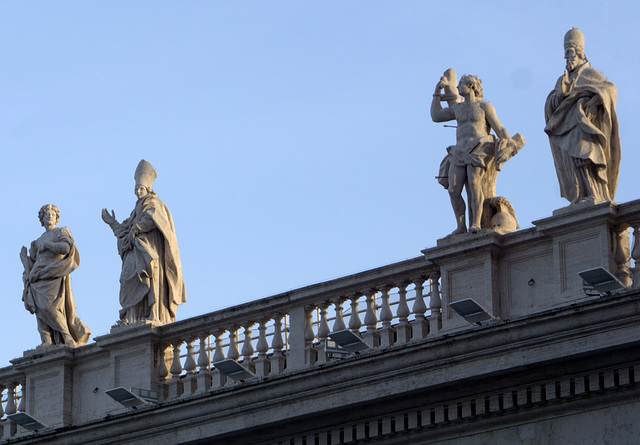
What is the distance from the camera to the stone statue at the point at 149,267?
26.7m

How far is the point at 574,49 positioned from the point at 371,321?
415 centimetres

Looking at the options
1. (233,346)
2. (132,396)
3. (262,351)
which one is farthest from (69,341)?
(262,351)

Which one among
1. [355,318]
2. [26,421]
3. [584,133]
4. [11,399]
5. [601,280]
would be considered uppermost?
[584,133]

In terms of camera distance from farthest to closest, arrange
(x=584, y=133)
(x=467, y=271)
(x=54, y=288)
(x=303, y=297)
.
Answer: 1. (x=54, y=288)
2. (x=303, y=297)
3. (x=467, y=271)
4. (x=584, y=133)

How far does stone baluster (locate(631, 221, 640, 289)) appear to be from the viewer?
72.7ft

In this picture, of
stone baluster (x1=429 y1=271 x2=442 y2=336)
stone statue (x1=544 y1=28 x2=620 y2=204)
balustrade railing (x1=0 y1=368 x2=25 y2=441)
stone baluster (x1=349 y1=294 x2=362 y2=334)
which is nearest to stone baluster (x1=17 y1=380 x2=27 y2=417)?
balustrade railing (x1=0 y1=368 x2=25 y2=441)

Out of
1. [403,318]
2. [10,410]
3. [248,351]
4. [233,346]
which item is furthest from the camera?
[10,410]

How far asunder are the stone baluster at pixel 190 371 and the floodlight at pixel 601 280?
244 inches

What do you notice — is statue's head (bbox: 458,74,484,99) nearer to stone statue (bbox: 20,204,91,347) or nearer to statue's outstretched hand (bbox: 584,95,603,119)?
statue's outstretched hand (bbox: 584,95,603,119)

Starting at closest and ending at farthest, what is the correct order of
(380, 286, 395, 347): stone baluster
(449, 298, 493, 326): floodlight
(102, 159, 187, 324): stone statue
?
(449, 298, 493, 326): floodlight
(380, 286, 395, 347): stone baluster
(102, 159, 187, 324): stone statue

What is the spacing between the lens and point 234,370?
81.5 feet

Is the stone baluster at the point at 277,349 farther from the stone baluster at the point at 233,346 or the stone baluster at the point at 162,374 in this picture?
the stone baluster at the point at 162,374

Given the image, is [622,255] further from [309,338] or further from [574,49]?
[309,338]

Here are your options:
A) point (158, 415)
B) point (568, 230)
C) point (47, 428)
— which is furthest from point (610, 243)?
point (47, 428)
